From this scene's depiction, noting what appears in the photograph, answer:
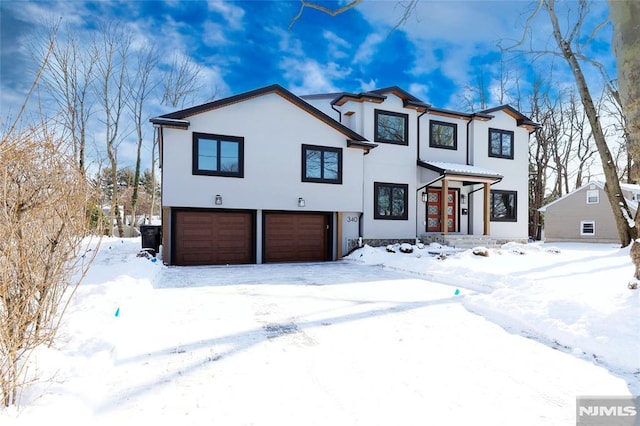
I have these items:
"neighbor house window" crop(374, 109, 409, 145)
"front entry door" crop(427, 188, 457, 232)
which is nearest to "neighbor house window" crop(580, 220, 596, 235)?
"front entry door" crop(427, 188, 457, 232)

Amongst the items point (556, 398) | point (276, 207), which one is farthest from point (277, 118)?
point (556, 398)

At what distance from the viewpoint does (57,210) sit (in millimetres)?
3109

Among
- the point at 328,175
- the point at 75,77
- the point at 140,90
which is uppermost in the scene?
the point at 140,90

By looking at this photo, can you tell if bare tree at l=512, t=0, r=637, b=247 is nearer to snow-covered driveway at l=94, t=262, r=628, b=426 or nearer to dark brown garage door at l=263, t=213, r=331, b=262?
snow-covered driveway at l=94, t=262, r=628, b=426

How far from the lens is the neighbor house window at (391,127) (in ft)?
44.8

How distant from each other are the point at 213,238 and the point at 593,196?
2170 cm

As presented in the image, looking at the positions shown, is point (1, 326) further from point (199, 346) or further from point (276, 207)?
point (276, 207)

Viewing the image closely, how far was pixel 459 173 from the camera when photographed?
13.1m

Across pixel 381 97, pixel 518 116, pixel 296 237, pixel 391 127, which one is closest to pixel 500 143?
pixel 518 116

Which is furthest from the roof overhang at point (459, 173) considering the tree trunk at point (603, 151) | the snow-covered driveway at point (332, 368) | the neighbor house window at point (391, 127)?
the snow-covered driveway at point (332, 368)

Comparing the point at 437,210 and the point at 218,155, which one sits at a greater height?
the point at 218,155

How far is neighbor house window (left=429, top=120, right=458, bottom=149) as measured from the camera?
14736 mm

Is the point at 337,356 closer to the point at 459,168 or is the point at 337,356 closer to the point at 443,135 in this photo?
the point at 459,168

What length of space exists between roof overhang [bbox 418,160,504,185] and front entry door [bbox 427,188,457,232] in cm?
116
